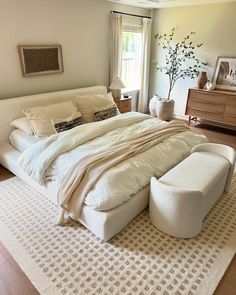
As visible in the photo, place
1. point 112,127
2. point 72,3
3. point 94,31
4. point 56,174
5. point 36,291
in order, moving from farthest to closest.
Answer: point 94,31 < point 72,3 < point 112,127 < point 56,174 < point 36,291

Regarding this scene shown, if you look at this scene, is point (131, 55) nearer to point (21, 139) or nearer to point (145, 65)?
point (145, 65)

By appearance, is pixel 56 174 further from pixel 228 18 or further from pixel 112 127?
pixel 228 18

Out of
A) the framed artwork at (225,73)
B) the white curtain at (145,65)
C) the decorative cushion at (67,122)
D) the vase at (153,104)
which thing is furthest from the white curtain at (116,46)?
the framed artwork at (225,73)

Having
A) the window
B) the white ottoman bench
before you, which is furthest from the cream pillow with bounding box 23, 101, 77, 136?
the window

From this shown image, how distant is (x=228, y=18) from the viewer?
13.5 feet

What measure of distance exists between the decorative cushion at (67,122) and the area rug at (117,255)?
102 centimetres

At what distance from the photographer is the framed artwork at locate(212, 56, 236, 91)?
4270mm

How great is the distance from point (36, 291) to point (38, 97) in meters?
2.51

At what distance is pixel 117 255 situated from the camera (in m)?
1.83

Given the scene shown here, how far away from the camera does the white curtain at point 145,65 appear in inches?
192

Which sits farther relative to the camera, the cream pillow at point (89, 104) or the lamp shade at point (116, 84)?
the lamp shade at point (116, 84)

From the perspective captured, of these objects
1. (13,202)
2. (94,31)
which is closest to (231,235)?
(13,202)

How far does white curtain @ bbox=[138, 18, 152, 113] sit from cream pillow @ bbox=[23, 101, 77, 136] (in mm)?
2508

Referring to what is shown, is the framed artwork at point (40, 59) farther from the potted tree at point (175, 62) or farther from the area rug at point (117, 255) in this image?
the potted tree at point (175, 62)
